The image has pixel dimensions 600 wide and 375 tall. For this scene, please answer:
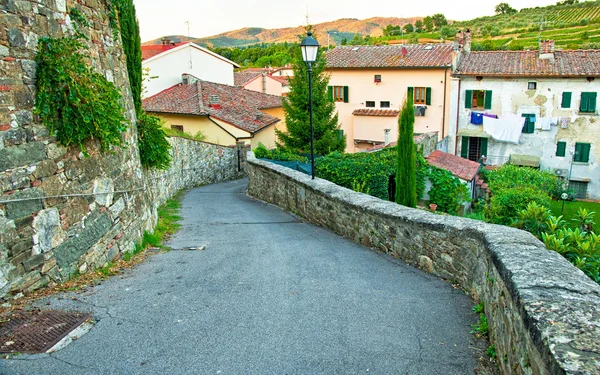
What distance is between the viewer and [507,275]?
3.88 m

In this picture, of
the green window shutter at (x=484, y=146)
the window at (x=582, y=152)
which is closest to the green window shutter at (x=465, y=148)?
the green window shutter at (x=484, y=146)

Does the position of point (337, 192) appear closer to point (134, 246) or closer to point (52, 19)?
point (134, 246)

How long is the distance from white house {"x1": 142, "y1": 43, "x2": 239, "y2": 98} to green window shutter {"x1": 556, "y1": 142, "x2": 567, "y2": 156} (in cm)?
2633

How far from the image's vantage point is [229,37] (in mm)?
188750

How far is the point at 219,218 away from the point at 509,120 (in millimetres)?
25419

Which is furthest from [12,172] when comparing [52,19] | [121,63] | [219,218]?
[219,218]

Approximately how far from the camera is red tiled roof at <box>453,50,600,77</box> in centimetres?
2942

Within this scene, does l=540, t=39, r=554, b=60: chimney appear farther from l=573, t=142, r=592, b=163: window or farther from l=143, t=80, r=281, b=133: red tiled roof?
l=143, t=80, r=281, b=133: red tiled roof

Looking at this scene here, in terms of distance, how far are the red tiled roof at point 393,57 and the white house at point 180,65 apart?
952 centimetres

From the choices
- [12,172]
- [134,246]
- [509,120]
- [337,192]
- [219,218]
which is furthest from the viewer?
[509,120]

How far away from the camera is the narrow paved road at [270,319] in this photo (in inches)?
161

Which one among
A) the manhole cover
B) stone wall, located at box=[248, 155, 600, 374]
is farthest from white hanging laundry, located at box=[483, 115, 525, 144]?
the manhole cover

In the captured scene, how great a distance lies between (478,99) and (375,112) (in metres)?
7.00

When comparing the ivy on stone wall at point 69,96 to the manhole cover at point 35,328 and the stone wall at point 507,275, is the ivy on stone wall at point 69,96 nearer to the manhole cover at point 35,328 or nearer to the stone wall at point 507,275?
the manhole cover at point 35,328
